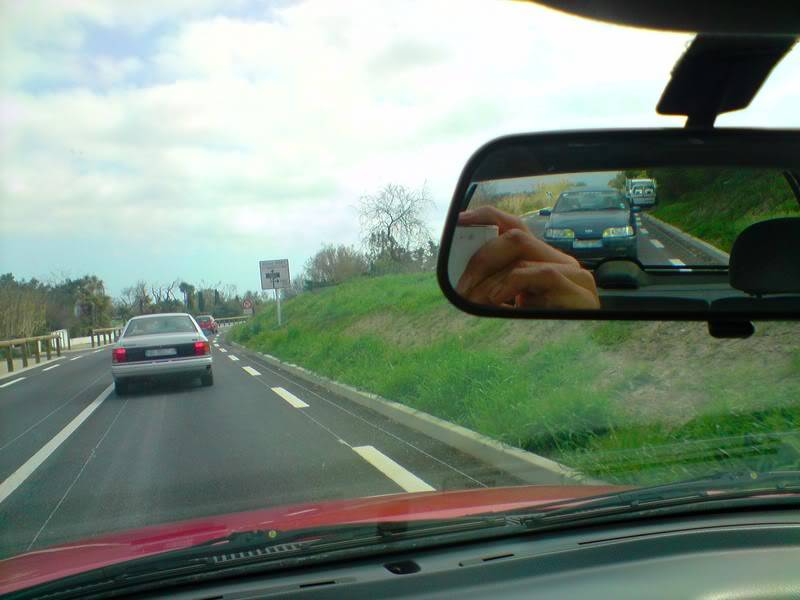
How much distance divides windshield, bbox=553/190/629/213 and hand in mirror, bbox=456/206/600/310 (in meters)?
0.16

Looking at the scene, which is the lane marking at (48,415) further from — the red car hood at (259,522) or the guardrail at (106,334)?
the guardrail at (106,334)

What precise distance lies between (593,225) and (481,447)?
454 cm

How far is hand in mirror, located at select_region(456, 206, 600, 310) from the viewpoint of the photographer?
2.71 m

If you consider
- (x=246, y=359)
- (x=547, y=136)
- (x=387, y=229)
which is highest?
(x=387, y=229)

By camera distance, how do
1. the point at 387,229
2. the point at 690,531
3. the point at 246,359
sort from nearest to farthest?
the point at 690,531 → the point at 246,359 → the point at 387,229

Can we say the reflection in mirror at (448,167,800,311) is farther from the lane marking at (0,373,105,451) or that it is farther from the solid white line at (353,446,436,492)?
the lane marking at (0,373,105,451)

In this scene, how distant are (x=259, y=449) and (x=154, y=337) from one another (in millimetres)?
7287

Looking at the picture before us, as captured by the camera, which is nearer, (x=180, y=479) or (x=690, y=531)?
(x=690, y=531)

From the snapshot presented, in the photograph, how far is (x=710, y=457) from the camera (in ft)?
17.1

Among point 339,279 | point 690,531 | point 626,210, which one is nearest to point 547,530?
point 690,531

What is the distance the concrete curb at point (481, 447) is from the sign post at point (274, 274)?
18980mm

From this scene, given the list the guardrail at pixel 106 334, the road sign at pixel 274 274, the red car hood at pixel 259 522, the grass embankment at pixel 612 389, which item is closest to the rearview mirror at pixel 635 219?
the red car hood at pixel 259 522

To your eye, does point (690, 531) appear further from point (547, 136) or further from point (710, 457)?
point (710, 457)

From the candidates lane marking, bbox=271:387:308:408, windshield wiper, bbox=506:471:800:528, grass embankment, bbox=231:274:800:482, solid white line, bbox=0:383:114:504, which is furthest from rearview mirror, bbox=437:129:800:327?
lane marking, bbox=271:387:308:408
